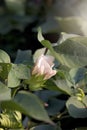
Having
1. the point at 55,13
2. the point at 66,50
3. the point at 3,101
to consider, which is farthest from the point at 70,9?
the point at 3,101

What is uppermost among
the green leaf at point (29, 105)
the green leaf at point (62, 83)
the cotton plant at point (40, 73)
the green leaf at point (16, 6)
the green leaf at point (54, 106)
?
the green leaf at point (29, 105)

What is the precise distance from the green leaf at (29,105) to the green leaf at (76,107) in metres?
0.10

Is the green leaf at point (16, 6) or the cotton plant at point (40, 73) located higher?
the cotton plant at point (40, 73)

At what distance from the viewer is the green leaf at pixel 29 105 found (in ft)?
1.73

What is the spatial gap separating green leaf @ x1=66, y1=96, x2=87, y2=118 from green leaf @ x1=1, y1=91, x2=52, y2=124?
4.0 inches

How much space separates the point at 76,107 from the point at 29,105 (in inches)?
5.0

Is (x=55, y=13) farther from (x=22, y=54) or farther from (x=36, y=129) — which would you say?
(x=36, y=129)

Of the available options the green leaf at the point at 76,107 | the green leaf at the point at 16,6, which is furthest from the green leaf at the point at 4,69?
the green leaf at the point at 16,6

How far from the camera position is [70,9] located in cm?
226

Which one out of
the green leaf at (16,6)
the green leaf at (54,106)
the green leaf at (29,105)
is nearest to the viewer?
the green leaf at (29,105)

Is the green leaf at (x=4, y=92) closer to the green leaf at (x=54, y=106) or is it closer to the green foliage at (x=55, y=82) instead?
the green foliage at (x=55, y=82)

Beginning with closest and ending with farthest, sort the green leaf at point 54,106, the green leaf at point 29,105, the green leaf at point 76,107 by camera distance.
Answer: the green leaf at point 29,105 < the green leaf at point 76,107 < the green leaf at point 54,106

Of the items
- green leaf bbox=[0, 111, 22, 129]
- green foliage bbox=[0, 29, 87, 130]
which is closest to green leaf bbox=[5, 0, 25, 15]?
green foliage bbox=[0, 29, 87, 130]

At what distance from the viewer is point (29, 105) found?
0.54 m
